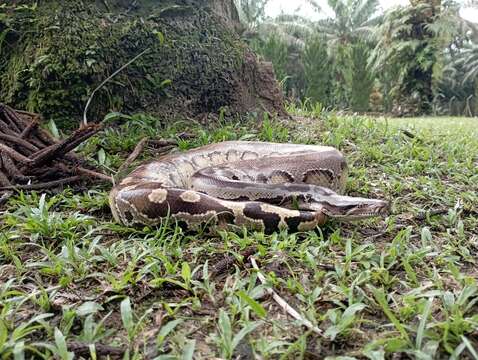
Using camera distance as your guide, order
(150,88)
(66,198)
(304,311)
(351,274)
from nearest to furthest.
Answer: (304,311)
(351,274)
(66,198)
(150,88)

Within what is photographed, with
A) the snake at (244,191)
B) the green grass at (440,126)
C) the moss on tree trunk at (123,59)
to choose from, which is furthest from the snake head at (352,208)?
the green grass at (440,126)

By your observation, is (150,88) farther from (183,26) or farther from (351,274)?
(351,274)

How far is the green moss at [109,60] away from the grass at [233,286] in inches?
72.7

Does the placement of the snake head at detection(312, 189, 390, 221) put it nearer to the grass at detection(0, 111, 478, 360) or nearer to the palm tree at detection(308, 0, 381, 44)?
the grass at detection(0, 111, 478, 360)

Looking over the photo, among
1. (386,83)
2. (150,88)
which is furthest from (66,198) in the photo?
(386,83)

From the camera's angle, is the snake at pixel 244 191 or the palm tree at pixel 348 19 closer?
the snake at pixel 244 191

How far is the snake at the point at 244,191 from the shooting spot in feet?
10.3

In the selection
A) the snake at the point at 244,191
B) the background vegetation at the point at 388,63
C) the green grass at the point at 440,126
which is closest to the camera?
the snake at the point at 244,191

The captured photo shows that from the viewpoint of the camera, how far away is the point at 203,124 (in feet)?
19.6

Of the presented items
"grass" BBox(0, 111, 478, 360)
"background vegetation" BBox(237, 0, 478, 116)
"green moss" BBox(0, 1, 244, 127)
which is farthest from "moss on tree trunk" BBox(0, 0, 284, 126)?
"background vegetation" BBox(237, 0, 478, 116)

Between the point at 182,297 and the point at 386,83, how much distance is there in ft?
82.6

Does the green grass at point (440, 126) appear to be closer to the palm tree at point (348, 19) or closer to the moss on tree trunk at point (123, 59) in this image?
the moss on tree trunk at point (123, 59)

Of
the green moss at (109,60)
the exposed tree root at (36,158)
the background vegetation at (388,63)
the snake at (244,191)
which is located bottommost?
the background vegetation at (388,63)

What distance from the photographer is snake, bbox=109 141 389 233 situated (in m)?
3.15
